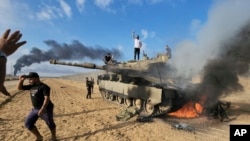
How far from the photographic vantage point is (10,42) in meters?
3.05

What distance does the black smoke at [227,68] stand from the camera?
13242mm

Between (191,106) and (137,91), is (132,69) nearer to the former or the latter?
(137,91)

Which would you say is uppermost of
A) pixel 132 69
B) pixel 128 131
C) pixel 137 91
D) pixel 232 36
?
pixel 232 36

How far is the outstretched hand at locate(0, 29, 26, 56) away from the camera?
3002mm

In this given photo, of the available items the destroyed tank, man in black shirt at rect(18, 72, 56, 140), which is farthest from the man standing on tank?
man in black shirt at rect(18, 72, 56, 140)

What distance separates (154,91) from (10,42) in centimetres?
1322

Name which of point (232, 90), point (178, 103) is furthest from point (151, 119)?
point (232, 90)

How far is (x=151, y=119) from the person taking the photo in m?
14.4

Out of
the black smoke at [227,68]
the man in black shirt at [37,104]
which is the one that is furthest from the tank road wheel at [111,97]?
the man in black shirt at [37,104]

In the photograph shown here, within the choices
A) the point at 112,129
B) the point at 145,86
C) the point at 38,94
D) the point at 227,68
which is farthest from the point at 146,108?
the point at 38,94

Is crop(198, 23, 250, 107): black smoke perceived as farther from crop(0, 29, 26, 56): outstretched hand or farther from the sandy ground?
crop(0, 29, 26, 56): outstretched hand

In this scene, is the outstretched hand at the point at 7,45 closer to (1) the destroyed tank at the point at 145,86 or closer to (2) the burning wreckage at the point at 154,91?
(2) the burning wreckage at the point at 154,91

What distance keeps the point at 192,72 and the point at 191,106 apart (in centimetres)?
169

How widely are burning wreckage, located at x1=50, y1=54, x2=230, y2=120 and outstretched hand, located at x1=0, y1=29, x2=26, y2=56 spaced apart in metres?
12.2
